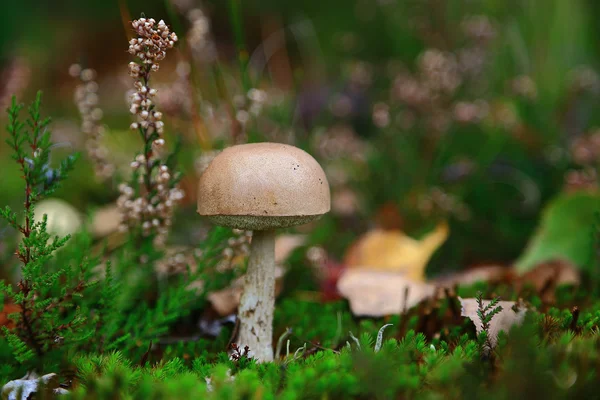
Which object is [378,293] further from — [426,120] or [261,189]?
[426,120]

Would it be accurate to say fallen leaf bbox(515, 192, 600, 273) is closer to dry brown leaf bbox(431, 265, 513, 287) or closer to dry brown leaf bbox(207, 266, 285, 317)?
dry brown leaf bbox(431, 265, 513, 287)

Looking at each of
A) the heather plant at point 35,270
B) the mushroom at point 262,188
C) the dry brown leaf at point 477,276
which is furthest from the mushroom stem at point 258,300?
the dry brown leaf at point 477,276

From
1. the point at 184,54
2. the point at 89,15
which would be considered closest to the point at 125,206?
the point at 184,54

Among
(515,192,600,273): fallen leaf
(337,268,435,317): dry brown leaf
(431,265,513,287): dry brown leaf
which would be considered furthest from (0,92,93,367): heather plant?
(515,192,600,273): fallen leaf

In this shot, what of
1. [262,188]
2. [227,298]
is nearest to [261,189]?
[262,188]

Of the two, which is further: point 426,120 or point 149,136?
point 426,120

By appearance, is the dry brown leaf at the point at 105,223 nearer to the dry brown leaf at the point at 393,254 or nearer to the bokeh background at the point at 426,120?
the bokeh background at the point at 426,120

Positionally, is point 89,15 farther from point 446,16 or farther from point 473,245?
point 473,245
